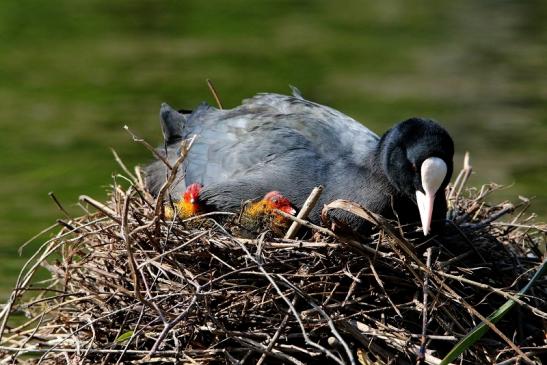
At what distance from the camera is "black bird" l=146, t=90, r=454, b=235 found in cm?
478

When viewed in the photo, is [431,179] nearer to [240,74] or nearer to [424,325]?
[424,325]

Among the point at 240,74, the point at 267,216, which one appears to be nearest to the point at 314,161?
the point at 267,216

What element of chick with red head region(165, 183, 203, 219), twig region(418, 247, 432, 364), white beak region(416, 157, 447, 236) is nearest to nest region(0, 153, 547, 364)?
twig region(418, 247, 432, 364)

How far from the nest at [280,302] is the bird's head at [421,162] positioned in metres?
0.17

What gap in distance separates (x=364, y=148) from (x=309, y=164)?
0.29m

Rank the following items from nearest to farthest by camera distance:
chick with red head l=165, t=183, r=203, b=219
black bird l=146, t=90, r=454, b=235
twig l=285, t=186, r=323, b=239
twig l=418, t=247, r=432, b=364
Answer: twig l=418, t=247, r=432, b=364 < twig l=285, t=186, r=323, b=239 < black bird l=146, t=90, r=454, b=235 < chick with red head l=165, t=183, r=203, b=219

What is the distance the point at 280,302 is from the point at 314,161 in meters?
0.83

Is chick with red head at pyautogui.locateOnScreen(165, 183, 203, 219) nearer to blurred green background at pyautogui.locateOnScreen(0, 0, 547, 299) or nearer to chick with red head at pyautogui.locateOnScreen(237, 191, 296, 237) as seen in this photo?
chick with red head at pyautogui.locateOnScreen(237, 191, 296, 237)

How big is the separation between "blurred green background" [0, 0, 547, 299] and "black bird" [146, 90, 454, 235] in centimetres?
197

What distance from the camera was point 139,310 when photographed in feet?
14.8

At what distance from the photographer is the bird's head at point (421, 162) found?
4.68 meters

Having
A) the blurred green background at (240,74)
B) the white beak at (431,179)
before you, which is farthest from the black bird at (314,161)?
the blurred green background at (240,74)

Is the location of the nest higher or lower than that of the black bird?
lower

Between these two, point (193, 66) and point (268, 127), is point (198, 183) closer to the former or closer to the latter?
point (268, 127)
